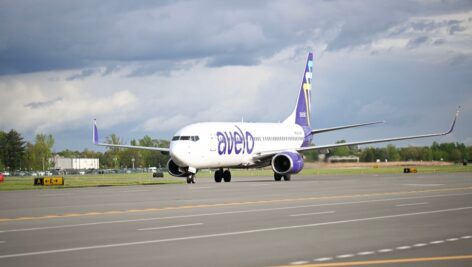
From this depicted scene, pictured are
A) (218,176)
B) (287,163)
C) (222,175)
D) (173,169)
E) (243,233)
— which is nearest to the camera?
(243,233)

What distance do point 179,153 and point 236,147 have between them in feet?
22.4

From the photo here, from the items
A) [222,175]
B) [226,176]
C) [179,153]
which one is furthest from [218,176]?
[179,153]

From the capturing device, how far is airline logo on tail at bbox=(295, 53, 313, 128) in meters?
77.2

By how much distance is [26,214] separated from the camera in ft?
93.9

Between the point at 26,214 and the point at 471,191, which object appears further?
the point at 471,191

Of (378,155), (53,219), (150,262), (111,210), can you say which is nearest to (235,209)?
(111,210)

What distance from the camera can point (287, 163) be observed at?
64.4 meters

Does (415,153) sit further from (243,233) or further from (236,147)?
(243,233)

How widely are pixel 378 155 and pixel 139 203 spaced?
261 feet

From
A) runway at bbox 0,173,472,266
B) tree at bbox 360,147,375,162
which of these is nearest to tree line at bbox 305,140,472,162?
tree at bbox 360,147,375,162

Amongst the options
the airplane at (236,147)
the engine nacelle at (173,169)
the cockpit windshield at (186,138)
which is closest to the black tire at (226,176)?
the airplane at (236,147)

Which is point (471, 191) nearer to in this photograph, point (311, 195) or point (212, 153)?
point (311, 195)

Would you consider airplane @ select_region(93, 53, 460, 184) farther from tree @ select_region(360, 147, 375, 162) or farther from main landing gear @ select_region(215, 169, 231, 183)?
tree @ select_region(360, 147, 375, 162)

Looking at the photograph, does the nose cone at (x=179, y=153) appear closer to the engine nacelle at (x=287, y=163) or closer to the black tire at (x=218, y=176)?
the black tire at (x=218, y=176)
